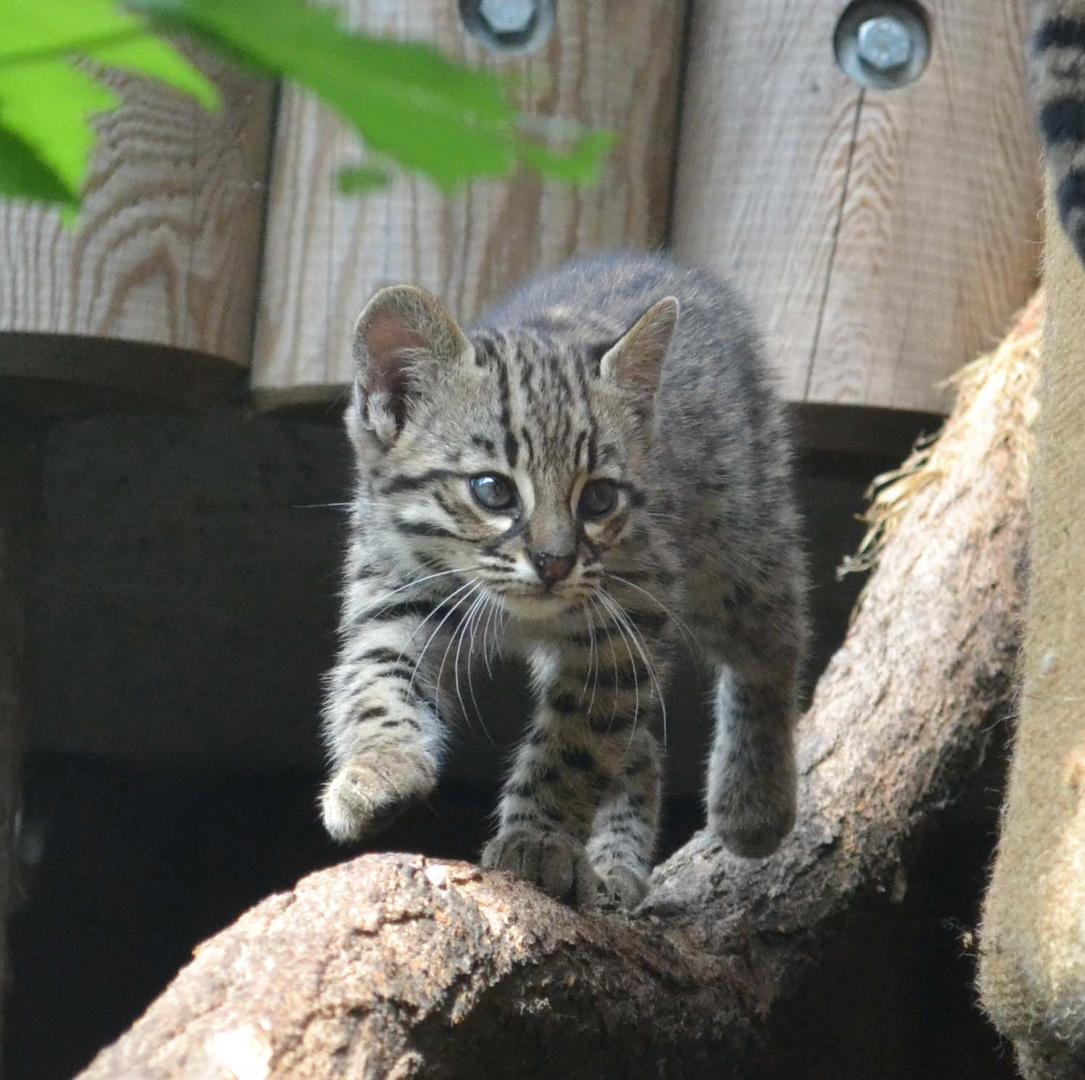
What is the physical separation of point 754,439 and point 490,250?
92 centimetres

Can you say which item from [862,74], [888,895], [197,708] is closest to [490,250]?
[862,74]

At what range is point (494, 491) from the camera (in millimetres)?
3564

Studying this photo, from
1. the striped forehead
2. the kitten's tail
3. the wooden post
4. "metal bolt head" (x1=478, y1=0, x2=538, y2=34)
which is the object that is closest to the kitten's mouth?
the striped forehead

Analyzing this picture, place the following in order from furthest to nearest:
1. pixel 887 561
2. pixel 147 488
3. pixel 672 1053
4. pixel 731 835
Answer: pixel 147 488
pixel 887 561
pixel 731 835
pixel 672 1053

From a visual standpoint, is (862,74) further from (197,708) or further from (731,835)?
(197,708)

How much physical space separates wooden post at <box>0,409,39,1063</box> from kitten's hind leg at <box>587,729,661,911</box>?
1.82 m

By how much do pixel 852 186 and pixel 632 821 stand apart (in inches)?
75.8

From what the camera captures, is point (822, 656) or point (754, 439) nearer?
point (754, 439)

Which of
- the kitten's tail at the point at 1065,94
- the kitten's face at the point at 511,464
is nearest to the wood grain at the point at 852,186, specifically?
the kitten's face at the point at 511,464

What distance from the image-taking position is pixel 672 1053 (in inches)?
131

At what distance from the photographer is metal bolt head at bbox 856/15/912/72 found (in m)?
4.72

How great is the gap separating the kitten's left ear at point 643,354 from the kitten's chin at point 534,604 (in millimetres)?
598

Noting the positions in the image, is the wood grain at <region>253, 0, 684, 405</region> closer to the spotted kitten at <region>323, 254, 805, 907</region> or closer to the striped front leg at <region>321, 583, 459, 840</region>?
the spotted kitten at <region>323, 254, 805, 907</region>

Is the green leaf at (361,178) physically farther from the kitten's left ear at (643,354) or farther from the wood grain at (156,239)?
the wood grain at (156,239)
